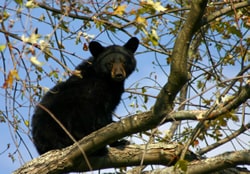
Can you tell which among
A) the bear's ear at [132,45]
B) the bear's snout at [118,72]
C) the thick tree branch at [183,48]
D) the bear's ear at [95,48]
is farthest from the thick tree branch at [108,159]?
the bear's ear at [132,45]

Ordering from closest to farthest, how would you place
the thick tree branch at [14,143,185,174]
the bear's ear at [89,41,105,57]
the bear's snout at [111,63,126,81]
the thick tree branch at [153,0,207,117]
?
1. the thick tree branch at [153,0,207,117]
2. the thick tree branch at [14,143,185,174]
3. the bear's snout at [111,63,126,81]
4. the bear's ear at [89,41,105,57]

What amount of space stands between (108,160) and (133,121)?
1.20m

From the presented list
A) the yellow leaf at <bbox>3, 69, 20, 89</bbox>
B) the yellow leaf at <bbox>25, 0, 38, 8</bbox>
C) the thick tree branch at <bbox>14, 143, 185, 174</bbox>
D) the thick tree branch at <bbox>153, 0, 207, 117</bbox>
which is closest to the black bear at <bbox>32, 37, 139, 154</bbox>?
the thick tree branch at <bbox>14, 143, 185, 174</bbox>

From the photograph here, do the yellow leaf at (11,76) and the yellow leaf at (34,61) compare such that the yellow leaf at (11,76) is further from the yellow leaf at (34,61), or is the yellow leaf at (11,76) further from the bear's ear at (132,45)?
the bear's ear at (132,45)

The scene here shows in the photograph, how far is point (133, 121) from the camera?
19.7 ft

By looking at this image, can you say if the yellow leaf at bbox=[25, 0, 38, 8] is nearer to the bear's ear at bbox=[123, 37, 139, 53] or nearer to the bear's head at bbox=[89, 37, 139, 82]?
the bear's head at bbox=[89, 37, 139, 82]

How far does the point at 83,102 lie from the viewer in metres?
8.02

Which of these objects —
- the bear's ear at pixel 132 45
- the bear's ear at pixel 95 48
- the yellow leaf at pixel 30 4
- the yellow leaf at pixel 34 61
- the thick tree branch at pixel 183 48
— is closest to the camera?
the yellow leaf at pixel 34 61

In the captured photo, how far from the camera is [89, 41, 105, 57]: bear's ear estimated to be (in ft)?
→ 30.2

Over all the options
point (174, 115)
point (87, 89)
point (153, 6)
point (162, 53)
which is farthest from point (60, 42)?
point (153, 6)

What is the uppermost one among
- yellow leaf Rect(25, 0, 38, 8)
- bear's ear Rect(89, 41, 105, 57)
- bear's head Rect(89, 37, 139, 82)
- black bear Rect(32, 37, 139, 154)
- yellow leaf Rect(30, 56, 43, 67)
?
bear's ear Rect(89, 41, 105, 57)

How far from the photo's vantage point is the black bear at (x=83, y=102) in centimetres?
762

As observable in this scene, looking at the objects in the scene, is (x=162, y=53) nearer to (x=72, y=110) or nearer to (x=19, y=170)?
(x=72, y=110)

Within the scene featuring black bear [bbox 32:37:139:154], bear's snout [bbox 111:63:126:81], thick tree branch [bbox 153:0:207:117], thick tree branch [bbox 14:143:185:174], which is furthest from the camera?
bear's snout [bbox 111:63:126:81]
